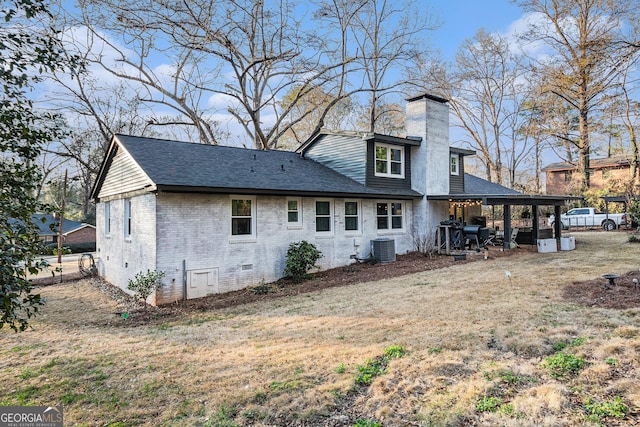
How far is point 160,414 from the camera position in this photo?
3.58 metres

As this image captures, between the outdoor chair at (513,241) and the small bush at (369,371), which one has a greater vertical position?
the outdoor chair at (513,241)

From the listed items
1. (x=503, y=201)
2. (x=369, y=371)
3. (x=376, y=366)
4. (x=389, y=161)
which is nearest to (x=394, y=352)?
(x=376, y=366)

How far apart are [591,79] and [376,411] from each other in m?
29.6

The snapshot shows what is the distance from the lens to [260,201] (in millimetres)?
10469

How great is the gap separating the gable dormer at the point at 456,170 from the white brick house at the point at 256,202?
11.4 inches

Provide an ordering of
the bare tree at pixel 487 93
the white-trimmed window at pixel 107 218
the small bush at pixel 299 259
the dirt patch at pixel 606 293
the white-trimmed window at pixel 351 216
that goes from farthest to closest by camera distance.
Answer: the bare tree at pixel 487 93, the white-trimmed window at pixel 107 218, the white-trimmed window at pixel 351 216, the small bush at pixel 299 259, the dirt patch at pixel 606 293

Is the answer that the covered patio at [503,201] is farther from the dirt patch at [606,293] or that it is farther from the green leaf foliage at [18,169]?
the green leaf foliage at [18,169]

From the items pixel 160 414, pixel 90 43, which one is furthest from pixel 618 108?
pixel 90 43

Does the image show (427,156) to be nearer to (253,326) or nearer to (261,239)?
(261,239)

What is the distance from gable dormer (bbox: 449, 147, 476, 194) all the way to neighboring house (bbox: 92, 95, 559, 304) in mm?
62

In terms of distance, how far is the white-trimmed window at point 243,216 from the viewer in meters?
10.0

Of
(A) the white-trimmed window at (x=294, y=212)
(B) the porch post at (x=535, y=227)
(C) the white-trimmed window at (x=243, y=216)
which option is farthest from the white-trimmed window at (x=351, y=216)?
(B) the porch post at (x=535, y=227)

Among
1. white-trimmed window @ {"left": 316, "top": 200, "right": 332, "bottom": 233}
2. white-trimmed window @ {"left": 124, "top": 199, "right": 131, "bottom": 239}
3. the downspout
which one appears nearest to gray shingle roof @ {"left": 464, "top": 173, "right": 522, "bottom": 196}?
white-trimmed window @ {"left": 316, "top": 200, "right": 332, "bottom": 233}

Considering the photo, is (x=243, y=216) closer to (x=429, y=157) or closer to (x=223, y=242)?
(x=223, y=242)
